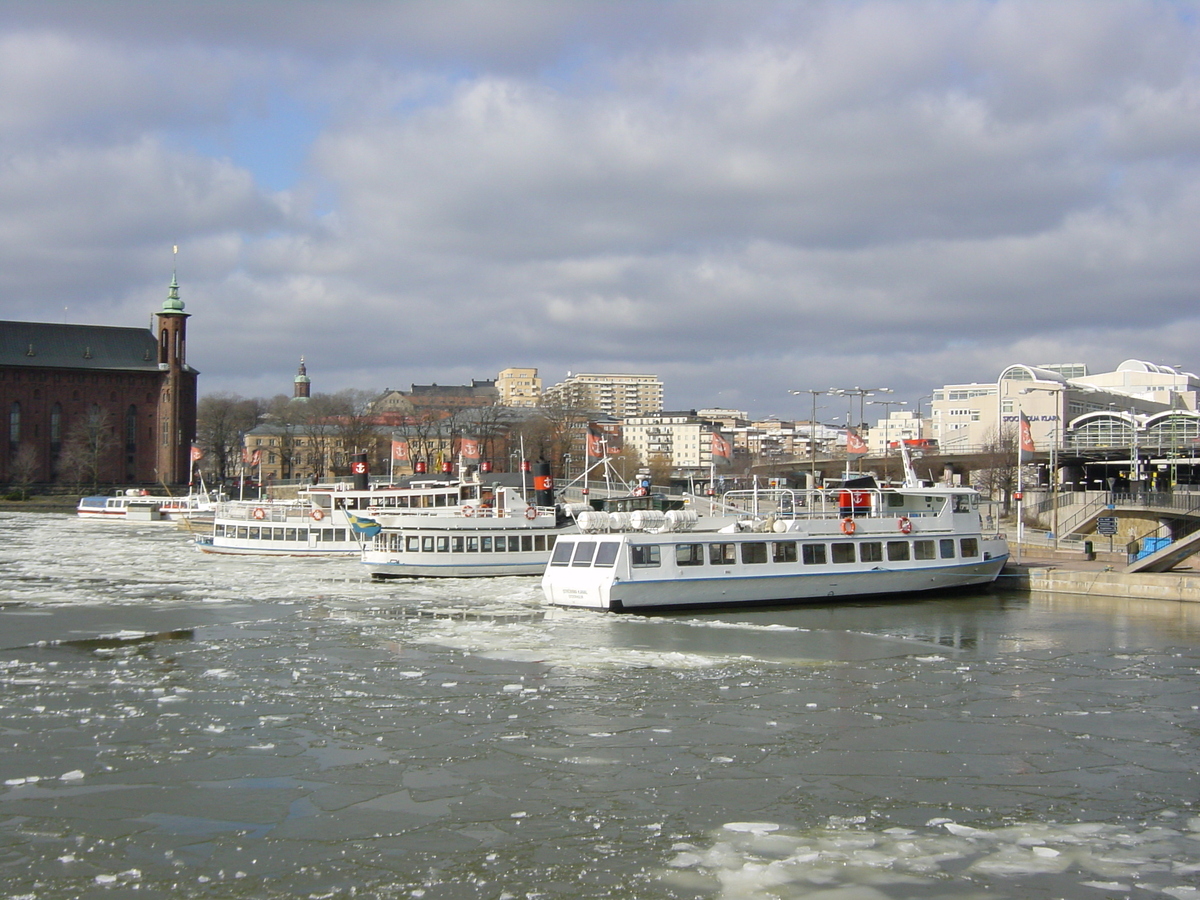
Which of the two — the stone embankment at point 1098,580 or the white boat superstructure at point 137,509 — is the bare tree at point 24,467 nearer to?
the white boat superstructure at point 137,509

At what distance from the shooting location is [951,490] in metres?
43.3

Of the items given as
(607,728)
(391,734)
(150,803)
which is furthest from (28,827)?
(607,728)

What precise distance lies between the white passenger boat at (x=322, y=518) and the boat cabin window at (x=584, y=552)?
22.6m

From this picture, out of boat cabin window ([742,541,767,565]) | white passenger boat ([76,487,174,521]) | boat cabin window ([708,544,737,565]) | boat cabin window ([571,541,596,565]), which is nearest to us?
boat cabin window ([571,541,596,565])

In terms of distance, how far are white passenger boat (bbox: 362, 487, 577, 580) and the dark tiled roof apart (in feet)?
443

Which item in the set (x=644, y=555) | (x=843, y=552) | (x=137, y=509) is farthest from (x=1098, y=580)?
(x=137, y=509)

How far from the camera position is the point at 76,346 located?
17038 cm

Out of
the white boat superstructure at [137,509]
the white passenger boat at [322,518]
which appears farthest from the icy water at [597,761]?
the white boat superstructure at [137,509]

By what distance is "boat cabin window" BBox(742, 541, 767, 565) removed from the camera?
128ft

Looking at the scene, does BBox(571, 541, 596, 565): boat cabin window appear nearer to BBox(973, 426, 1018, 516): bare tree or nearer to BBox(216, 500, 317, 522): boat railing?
→ BBox(216, 500, 317, 522): boat railing

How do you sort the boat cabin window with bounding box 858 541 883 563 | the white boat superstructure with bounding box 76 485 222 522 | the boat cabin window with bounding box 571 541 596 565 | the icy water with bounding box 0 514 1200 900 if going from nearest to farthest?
the icy water with bounding box 0 514 1200 900
the boat cabin window with bounding box 571 541 596 565
the boat cabin window with bounding box 858 541 883 563
the white boat superstructure with bounding box 76 485 222 522

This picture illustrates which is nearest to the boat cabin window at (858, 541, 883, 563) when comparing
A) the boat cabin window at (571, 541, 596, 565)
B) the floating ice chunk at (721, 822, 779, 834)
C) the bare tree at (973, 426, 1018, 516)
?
the boat cabin window at (571, 541, 596, 565)

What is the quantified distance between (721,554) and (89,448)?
14439cm

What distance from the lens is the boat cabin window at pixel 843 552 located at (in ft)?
133
